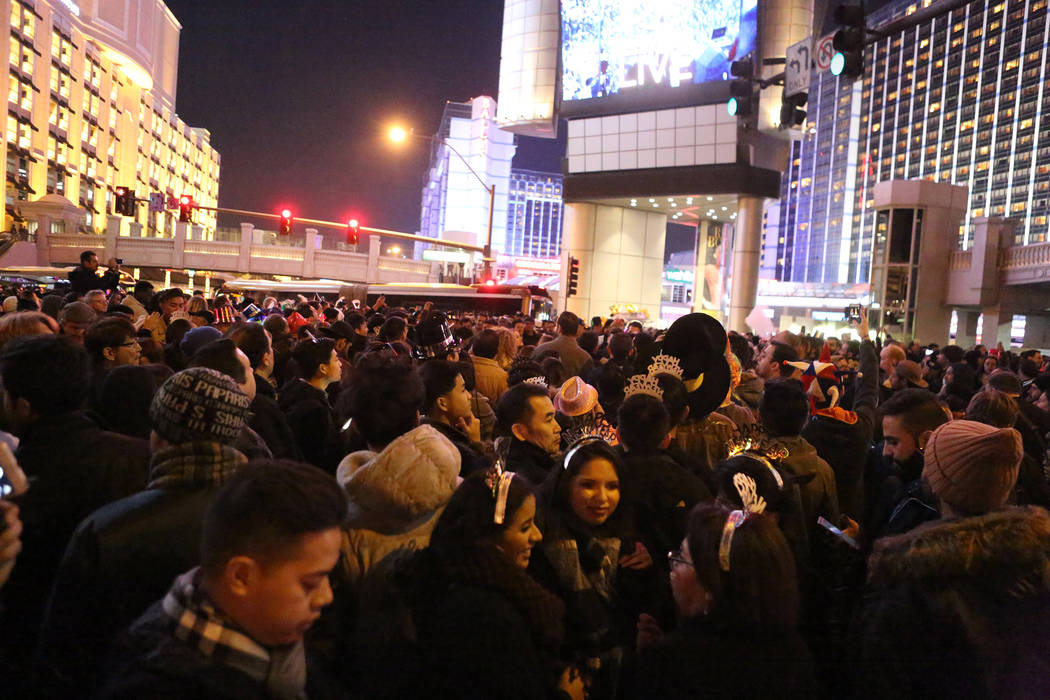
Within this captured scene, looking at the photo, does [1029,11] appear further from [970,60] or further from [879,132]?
[879,132]

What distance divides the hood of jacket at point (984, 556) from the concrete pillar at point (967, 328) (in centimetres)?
3940

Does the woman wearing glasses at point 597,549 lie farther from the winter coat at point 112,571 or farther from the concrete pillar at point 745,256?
the concrete pillar at point 745,256

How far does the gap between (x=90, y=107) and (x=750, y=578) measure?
85.7 m

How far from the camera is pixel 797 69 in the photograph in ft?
38.5

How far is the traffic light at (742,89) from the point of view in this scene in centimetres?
1242

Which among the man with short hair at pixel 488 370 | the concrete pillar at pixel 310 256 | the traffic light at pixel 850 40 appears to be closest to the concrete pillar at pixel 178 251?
the concrete pillar at pixel 310 256

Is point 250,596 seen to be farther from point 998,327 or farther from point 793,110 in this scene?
point 998,327

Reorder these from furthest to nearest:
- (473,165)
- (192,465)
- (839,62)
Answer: (473,165) < (839,62) < (192,465)

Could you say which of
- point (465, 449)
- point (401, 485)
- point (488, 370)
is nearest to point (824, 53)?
point (488, 370)

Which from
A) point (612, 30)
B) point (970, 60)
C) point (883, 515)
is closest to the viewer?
point (883, 515)

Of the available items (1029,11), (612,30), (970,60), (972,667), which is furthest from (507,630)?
(970,60)

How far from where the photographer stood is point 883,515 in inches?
161

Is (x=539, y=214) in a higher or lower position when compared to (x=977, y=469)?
higher

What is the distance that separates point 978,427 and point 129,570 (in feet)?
9.50
